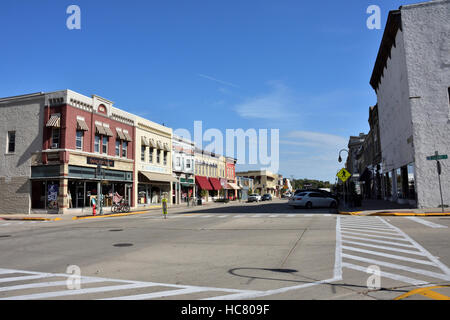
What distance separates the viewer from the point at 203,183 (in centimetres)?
5669

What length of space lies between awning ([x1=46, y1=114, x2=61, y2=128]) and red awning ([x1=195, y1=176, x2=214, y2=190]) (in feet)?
92.7

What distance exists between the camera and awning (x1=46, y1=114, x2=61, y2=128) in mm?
28995

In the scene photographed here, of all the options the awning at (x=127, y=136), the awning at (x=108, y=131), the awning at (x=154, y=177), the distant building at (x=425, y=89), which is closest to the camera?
the distant building at (x=425, y=89)

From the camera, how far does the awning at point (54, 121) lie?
29.0m

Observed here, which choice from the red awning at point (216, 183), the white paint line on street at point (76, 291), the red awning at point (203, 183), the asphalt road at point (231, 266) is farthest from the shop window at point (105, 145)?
the white paint line on street at point (76, 291)

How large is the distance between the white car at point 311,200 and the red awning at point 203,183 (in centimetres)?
2527

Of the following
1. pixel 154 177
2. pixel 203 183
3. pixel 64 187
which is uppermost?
pixel 154 177

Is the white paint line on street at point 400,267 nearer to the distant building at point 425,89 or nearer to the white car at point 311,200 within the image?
the distant building at point 425,89

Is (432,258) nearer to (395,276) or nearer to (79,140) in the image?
(395,276)

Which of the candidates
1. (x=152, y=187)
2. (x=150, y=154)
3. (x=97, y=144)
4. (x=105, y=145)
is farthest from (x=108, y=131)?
(x=152, y=187)

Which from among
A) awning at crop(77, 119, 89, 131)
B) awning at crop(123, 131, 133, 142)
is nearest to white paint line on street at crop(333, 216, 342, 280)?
awning at crop(77, 119, 89, 131)

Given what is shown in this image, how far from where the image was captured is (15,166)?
101 feet

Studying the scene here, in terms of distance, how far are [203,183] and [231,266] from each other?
49.1 meters

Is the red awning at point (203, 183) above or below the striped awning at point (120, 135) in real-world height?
below
